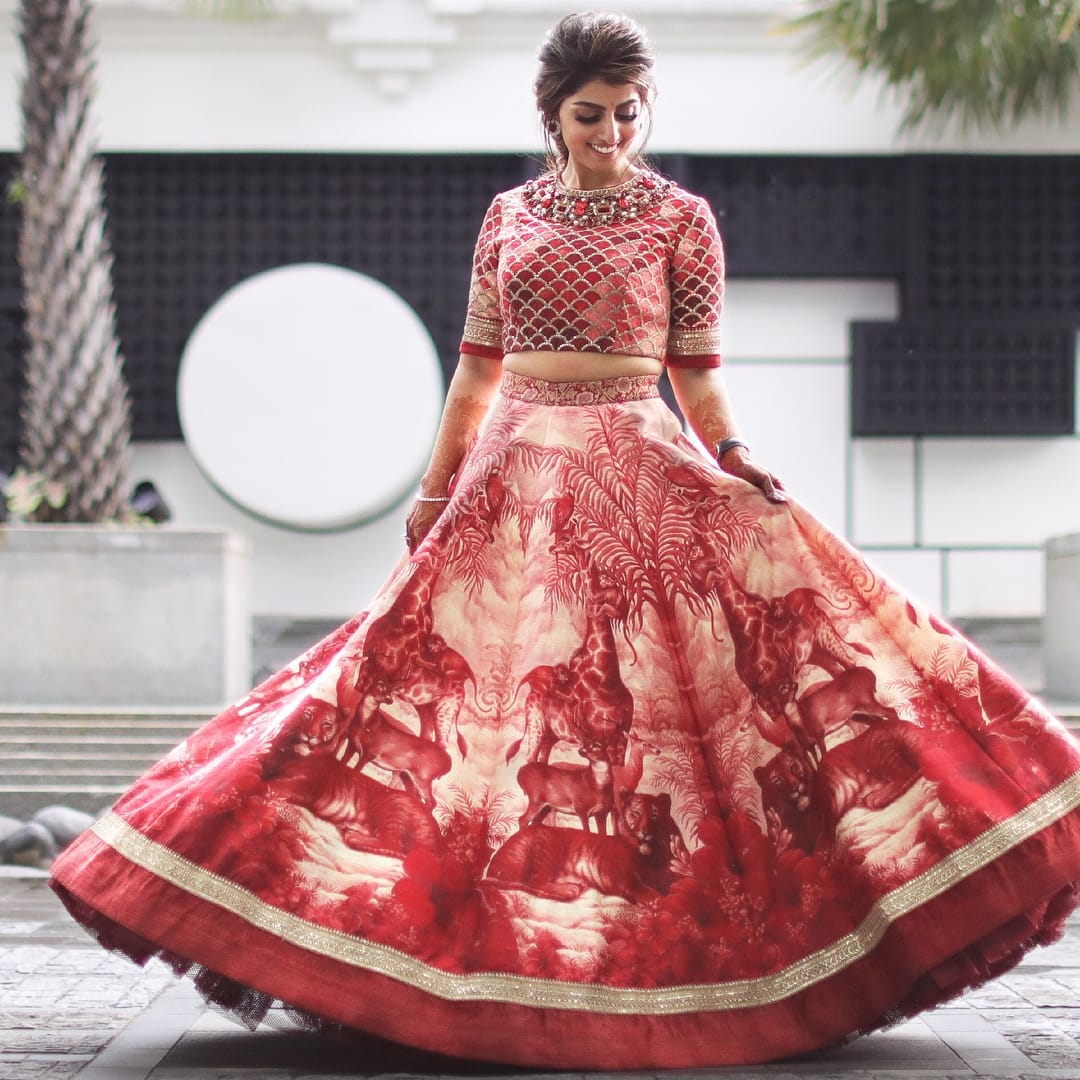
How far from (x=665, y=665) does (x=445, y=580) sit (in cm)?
41

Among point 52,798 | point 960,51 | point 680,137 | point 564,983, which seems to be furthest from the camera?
point 680,137

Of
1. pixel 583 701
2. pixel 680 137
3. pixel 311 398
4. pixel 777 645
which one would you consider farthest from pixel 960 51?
pixel 583 701

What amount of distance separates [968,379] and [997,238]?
2.74ft

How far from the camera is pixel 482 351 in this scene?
3283 mm

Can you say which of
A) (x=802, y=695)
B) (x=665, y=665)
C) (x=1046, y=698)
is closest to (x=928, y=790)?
(x=802, y=695)

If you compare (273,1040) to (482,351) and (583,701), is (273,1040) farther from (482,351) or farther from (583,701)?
(482,351)

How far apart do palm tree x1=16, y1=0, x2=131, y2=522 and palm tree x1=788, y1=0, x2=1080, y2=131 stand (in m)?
3.56

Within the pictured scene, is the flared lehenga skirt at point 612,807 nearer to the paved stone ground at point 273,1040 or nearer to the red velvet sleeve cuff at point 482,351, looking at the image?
the paved stone ground at point 273,1040

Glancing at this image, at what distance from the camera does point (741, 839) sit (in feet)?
9.12

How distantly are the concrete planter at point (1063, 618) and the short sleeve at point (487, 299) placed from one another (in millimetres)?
4490

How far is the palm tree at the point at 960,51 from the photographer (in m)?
8.21

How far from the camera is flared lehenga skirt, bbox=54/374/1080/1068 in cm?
259

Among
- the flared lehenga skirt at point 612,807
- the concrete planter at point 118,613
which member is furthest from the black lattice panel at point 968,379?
the flared lehenga skirt at point 612,807

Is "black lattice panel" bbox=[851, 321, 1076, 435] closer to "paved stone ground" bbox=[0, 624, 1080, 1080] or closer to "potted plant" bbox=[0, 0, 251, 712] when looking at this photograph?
"potted plant" bbox=[0, 0, 251, 712]
